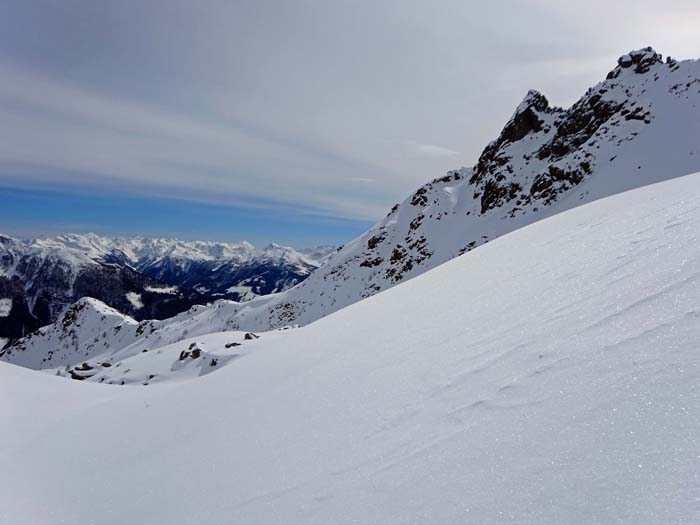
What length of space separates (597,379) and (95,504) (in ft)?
15.8

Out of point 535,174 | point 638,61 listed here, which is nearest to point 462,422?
point 535,174

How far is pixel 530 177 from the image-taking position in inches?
2363

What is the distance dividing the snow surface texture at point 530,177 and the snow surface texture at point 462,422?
41.7 metres

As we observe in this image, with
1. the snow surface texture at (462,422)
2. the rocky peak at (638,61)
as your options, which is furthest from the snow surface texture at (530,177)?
the snow surface texture at (462,422)

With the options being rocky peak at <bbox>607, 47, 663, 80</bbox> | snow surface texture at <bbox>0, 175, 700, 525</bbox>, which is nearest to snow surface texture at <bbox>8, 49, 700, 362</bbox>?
rocky peak at <bbox>607, 47, 663, 80</bbox>

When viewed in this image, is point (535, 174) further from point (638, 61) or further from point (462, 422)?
point (462, 422)

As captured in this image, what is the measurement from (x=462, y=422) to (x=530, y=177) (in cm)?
6665

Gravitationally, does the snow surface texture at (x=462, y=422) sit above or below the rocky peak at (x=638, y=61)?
below

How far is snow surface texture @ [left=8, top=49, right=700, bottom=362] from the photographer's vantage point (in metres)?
42.4

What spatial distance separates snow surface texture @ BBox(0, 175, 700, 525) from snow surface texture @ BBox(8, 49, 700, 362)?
137 feet

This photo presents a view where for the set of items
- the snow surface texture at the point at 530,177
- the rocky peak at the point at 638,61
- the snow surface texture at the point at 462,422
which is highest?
the rocky peak at the point at 638,61

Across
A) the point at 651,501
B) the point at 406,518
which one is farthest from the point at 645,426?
the point at 406,518

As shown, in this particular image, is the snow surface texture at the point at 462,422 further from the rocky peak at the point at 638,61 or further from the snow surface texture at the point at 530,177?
the rocky peak at the point at 638,61

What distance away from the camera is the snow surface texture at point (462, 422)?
1.71 meters
